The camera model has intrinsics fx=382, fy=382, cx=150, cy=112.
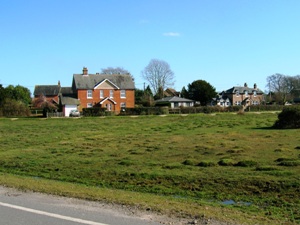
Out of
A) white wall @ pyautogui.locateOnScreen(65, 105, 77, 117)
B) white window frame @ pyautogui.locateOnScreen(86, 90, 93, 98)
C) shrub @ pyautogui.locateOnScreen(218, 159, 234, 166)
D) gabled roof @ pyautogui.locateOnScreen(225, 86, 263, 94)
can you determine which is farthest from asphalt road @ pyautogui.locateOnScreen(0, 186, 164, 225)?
gabled roof @ pyautogui.locateOnScreen(225, 86, 263, 94)

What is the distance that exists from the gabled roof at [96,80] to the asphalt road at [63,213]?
7599 centimetres

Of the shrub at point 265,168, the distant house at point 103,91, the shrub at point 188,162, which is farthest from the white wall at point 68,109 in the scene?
the shrub at point 265,168

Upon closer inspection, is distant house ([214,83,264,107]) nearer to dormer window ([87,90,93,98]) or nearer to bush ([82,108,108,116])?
dormer window ([87,90,93,98])

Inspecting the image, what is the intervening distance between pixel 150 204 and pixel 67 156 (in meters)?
10.9

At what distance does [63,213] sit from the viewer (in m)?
7.84

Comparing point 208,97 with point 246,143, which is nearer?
point 246,143

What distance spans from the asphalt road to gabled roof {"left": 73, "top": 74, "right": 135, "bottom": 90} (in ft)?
249

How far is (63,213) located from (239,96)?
120 metres

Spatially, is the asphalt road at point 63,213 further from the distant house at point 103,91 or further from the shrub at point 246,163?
the distant house at point 103,91

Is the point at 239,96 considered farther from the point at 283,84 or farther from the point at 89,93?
the point at 89,93

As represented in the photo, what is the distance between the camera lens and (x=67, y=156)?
18.9 m

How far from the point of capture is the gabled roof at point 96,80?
84.6 m

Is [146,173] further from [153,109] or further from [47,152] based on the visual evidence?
[153,109]

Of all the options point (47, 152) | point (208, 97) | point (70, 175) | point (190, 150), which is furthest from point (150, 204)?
point (208, 97)
